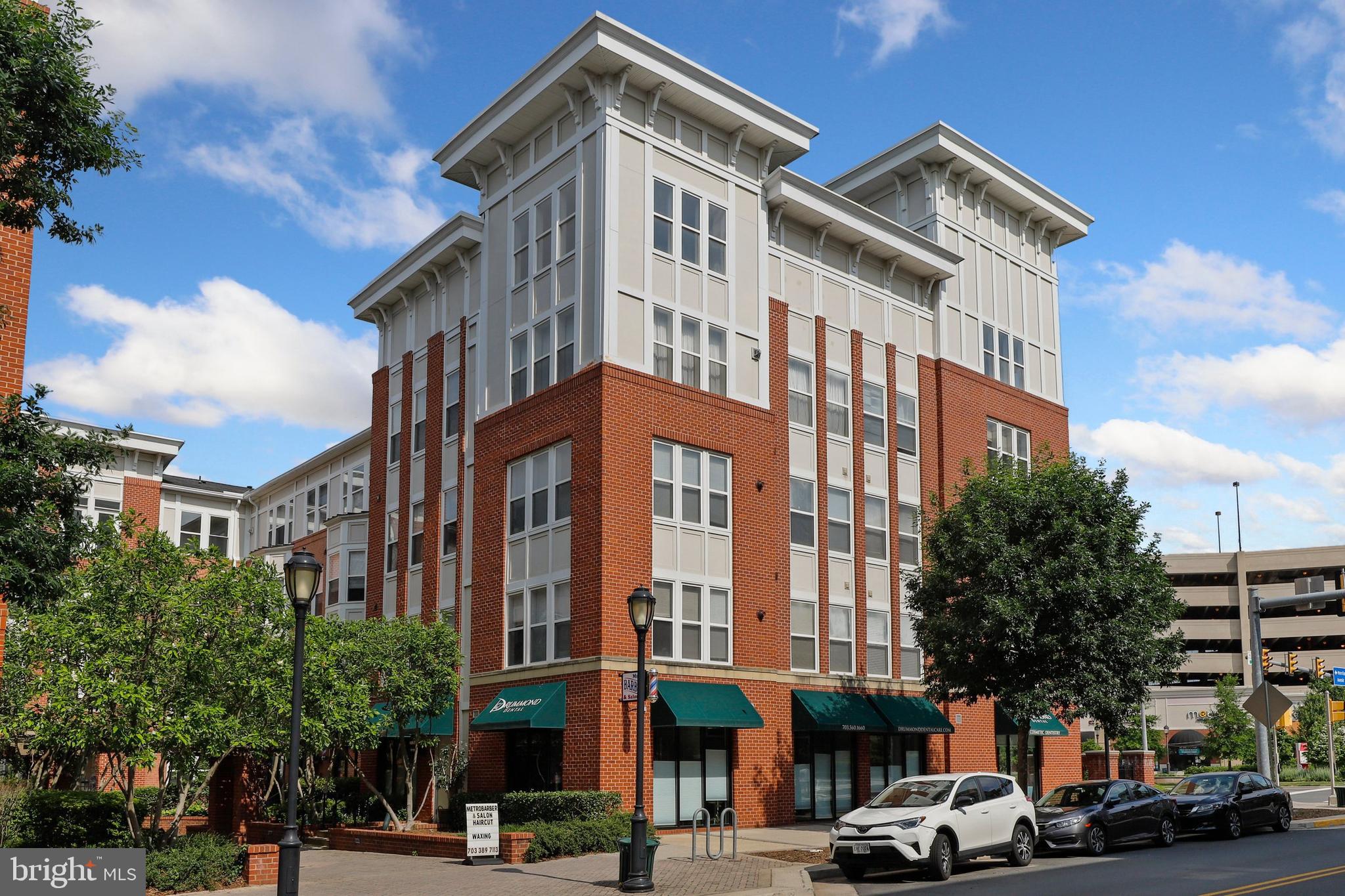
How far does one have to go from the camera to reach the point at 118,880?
15.7 meters

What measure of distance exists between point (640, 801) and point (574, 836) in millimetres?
5573

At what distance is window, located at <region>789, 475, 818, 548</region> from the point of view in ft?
113

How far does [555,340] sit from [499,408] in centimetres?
327

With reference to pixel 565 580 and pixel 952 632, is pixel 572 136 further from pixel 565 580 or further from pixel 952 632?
pixel 952 632

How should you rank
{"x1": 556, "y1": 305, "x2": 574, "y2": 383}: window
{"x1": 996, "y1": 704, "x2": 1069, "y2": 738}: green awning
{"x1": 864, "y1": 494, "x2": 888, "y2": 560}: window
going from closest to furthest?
{"x1": 556, "y1": 305, "x2": 574, "y2": 383}: window
{"x1": 864, "y1": 494, "x2": 888, "y2": 560}: window
{"x1": 996, "y1": 704, "x2": 1069, "y2": 738}: green awning

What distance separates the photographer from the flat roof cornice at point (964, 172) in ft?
130

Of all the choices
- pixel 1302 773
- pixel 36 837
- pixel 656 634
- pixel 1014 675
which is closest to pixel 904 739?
pixel 1014 675

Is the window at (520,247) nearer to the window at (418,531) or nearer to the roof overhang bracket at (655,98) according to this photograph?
the roof overhang bracket at (655,98)

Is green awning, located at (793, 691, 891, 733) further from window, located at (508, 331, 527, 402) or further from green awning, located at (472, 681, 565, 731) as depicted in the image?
window, located at (508, 331, 527, 402)

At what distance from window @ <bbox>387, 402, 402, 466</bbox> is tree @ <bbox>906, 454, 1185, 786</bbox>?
19.1m

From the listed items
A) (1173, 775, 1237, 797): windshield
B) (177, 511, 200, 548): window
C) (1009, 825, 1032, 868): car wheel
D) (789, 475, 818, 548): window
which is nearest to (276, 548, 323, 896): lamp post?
(1009, 825, 1032, 868): car wheel

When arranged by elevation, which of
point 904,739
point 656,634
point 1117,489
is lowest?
point 904,739

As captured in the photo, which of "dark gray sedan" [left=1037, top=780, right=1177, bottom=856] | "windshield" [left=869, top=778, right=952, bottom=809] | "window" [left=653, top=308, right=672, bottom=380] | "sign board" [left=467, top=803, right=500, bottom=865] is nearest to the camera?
"windshield" [left=869, top=778, right=952, bottom=809]

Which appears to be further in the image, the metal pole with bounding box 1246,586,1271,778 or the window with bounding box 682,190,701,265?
the metal pole with bounding box 1246,586,1271,778
